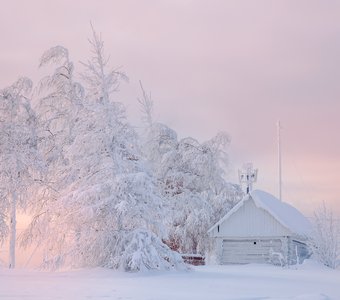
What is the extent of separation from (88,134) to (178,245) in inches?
863

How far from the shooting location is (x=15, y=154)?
31.0 m

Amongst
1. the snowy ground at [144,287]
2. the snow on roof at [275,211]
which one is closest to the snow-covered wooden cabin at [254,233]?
the snow on roof at [275,211]

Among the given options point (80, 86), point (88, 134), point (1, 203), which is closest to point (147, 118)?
point (80, 86)

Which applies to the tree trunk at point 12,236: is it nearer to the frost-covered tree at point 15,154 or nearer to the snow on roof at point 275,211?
the frost-covered tree at point 15,154

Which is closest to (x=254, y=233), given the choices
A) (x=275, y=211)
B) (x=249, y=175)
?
(x=275, y=211)

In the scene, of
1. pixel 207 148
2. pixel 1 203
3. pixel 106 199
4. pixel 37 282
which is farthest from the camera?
pixel 207 148

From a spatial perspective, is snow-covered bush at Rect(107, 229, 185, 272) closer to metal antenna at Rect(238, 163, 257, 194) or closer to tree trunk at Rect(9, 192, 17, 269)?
tree trunk at Rect(9, 192, 17, 269)

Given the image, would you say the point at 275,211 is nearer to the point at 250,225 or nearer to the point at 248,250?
the point at 250,225

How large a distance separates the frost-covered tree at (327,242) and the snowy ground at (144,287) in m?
18.5

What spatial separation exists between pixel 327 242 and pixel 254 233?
4.76m

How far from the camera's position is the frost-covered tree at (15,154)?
3053 centimetres

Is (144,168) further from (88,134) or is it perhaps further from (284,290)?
(284,290)

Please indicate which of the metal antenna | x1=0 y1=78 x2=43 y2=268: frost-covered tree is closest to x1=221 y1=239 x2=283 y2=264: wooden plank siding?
the metal antenna

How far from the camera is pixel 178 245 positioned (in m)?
45.6
